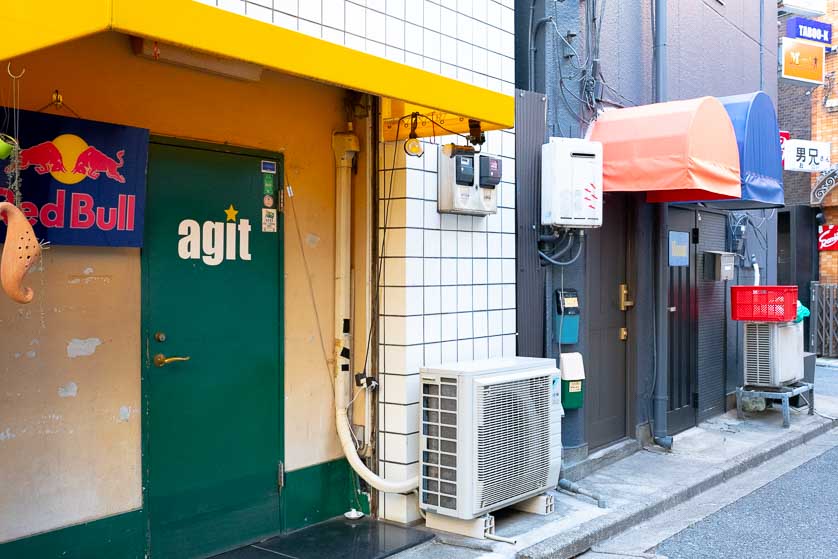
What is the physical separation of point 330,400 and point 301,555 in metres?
1.09

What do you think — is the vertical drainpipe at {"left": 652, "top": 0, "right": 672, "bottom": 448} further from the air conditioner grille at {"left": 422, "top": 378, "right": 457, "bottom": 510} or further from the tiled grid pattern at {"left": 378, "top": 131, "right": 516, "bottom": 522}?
the air conditioner grille at {"left": 422, "top": 378, "right": 457, "bottom": 510}

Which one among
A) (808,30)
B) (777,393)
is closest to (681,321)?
(777,393)

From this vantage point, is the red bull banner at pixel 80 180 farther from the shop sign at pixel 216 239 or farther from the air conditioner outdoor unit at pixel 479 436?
the air conditioner outdoor unit at pixel 479 436

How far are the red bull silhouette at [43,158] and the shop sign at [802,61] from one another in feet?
37.4

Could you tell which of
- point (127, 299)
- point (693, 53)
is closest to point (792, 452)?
point (693, 53)

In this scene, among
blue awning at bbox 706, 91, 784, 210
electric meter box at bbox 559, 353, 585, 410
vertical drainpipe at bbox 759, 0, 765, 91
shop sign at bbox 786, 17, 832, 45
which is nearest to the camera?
electric meter box at bbox 559, 353, 585, 410

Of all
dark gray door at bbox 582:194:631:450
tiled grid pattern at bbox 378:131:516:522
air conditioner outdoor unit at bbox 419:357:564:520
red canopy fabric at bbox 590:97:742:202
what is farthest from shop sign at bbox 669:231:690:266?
air conditioner outdoor unit at bbox 419:357:564:520

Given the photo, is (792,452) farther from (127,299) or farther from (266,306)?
(127,299)

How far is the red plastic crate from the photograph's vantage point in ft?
30.7

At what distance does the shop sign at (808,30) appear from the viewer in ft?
40.9

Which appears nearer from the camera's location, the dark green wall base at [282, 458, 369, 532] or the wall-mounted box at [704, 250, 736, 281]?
the dark green wall base at [282, 458, 369, 532]

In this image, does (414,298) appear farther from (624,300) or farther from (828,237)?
(828,237)

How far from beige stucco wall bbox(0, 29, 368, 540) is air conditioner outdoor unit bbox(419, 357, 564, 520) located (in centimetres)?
90

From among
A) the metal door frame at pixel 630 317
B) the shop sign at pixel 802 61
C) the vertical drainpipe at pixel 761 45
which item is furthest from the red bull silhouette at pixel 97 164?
the shop sign at pixel 802 61
